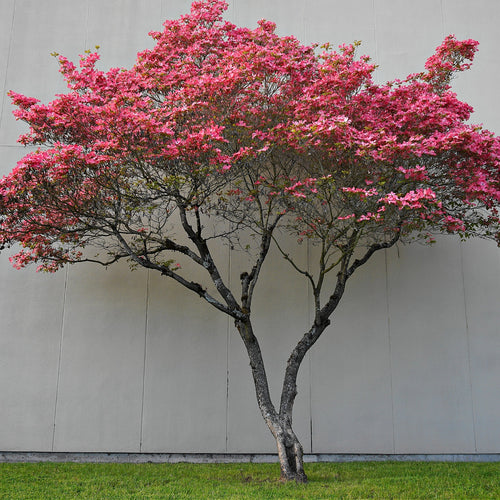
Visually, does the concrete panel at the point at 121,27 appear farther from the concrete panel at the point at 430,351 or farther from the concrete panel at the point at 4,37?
the concrete panel at the point at 430,351

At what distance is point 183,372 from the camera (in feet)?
25.8

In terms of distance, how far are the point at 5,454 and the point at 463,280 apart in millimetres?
7268

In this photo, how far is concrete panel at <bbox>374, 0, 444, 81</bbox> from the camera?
8812mm


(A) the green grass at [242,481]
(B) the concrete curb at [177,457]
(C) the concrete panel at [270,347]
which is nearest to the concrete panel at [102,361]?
(B) the concrete curb at [177,457]

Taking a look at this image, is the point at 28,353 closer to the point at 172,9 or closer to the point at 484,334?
Answer: the point at 172,9

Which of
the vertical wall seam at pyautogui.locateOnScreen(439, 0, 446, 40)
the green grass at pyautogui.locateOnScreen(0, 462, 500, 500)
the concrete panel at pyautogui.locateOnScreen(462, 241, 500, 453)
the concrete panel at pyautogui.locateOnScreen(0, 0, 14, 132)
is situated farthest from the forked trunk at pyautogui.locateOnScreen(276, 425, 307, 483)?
the vertical wall seam at pyautogui.locateOnScreen(439, 0, 446, 40)

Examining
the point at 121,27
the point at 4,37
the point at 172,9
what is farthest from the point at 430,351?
the point at 4,37

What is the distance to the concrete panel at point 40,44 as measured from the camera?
28.0ft

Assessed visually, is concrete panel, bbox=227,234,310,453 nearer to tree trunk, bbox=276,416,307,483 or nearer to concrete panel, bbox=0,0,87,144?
tree trunk, bbox=276,416,307,483

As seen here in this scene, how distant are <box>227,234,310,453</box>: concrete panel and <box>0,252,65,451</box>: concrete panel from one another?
103 inches

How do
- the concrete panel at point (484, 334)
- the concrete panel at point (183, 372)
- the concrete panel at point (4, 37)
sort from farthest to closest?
the concrete panel at point (4, 37) → the concrete panel at point (484, 334) → the concrete panel at point (183, 372)


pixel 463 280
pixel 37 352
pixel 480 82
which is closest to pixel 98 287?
pixel 37 352

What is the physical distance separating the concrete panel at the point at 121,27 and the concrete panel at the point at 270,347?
377 cm

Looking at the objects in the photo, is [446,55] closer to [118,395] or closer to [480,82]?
[480,82]
